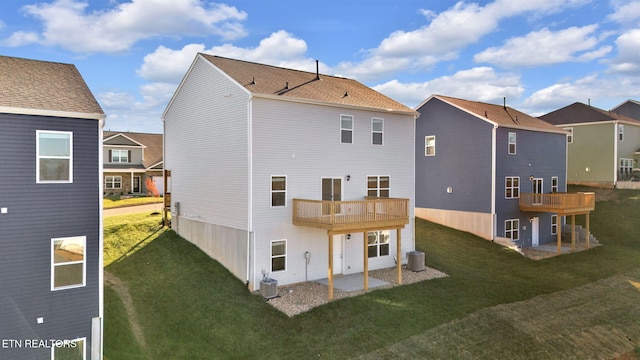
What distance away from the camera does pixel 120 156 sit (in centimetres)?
3916

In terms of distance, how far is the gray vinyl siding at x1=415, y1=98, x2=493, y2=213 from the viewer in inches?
1004

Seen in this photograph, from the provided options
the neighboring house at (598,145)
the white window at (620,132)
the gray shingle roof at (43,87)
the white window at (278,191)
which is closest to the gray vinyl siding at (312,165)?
the white window at (278,191)

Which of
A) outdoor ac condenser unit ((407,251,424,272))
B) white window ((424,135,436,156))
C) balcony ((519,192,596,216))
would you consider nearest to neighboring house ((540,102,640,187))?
balcony ((519,192,596,216))

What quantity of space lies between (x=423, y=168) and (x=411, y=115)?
870 cm

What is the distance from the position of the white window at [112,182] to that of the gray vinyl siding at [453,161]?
26.3 metres

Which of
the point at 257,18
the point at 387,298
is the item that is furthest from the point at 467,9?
the point at 387,298

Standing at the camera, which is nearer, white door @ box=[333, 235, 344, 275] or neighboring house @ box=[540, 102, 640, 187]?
white door @ box=[333, 235, 344, 275]

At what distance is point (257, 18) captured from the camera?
61.9 ft

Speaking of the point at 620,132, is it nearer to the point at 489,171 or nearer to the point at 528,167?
the point at 528,167

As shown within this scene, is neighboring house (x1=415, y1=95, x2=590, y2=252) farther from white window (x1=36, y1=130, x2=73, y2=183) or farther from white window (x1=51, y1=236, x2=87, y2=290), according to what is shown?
white window (x1=36, y1=130, x2=73, y2=183)

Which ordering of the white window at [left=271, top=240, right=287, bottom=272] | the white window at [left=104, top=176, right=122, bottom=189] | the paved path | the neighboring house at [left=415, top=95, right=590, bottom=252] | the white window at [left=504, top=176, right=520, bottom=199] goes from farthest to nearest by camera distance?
1. the white window at [left=104, top=176, right=122, bottom=189]
2. the white window at [left=504, top=176, right=520, bottom=199]
3. the neighboring house at [left=415, top=95, right=590, bottom=252]
4. the paved path
5. the white window at [left=271, top=240, right=287, bottom=272]

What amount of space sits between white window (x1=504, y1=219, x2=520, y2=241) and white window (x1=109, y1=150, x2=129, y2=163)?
32.1 metres

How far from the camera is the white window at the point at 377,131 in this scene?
63.2 feet

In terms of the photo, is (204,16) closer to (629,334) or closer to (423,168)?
(423,168)
